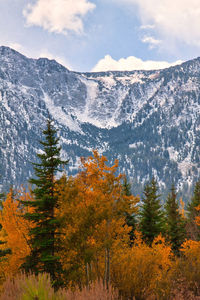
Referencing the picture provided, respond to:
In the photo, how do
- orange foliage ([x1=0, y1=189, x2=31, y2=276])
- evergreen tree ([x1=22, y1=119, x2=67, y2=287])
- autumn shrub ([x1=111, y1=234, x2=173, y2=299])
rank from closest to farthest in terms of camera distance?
autumn shrub ([x1=111, y1=234, x2=173, y2=299]) < evergreen tree ([x1=22, y1=119, x2=67, y2=287]) < orange foliage ([x1=0, y1=189, x2=31, y2=276])

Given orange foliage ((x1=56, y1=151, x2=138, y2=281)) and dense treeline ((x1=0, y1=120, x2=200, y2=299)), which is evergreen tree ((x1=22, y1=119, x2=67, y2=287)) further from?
orange foliage ((x1=56, y1=151, x2=138, y2=281))

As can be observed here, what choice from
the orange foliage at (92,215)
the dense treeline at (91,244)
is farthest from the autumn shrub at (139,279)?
the orange foliage at (92,215)

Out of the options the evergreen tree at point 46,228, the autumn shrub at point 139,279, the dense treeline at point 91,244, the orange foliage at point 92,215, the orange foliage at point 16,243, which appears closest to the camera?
the autumn shrub at point 139,279

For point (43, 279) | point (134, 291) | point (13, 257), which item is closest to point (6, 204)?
point (13, 257)

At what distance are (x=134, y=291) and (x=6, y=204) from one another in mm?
17137

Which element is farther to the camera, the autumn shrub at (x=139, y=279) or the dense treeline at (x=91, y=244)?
the dense treeline at (x=91, y=244)

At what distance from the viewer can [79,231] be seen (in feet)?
34.2

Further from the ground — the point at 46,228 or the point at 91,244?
the point at 46,228

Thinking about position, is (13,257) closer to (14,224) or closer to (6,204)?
(14,224)

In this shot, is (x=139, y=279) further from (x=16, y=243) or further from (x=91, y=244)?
(x=16, y=243)

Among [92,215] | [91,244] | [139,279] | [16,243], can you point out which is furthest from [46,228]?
[139,279]

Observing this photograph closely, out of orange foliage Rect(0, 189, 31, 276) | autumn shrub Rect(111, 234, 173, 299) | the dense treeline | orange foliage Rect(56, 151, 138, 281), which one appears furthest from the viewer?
orange foliage Rect(0, 189, 31, 276)

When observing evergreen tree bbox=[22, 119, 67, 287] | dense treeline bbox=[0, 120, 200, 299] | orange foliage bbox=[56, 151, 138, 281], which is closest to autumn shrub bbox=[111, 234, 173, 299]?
dense treeline bbox=[0, 120, 200, 299]

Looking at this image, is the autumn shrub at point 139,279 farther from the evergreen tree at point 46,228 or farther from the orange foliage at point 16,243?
the orange foliage at point 16,243
